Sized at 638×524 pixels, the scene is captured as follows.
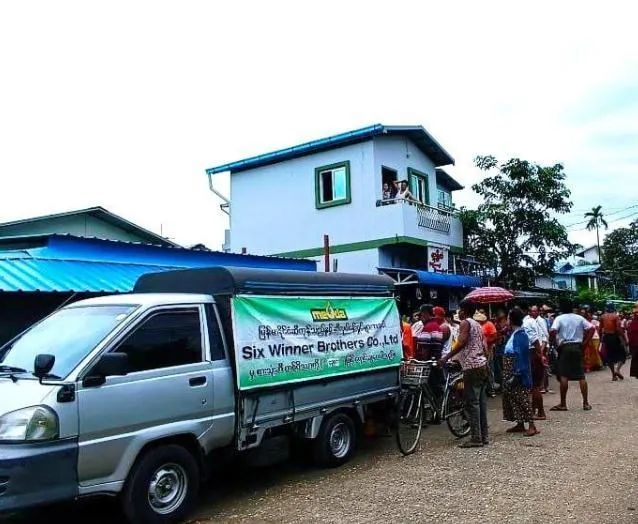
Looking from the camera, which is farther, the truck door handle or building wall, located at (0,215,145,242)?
building wall, located at (0,215,145,242)

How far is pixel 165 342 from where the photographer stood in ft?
18.7

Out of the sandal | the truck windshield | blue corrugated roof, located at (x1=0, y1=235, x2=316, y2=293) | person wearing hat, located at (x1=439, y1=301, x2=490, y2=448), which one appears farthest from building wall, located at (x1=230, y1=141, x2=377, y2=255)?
the truck windshield

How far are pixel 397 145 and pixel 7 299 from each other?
12966 mm

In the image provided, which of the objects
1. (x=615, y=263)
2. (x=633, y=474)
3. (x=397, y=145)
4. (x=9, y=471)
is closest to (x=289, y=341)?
(x=9, y=471)

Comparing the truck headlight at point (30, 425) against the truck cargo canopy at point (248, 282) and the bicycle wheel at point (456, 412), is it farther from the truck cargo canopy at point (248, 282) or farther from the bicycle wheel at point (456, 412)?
the bicycle wheel at point (456, 412)

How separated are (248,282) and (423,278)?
Result: 10.8m

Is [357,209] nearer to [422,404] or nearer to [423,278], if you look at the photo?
[423,278]

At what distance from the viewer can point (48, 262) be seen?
32.1ft

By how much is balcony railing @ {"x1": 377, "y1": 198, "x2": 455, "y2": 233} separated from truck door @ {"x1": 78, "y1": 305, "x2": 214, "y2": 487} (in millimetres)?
12501

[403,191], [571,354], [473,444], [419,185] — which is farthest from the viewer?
[419,185]

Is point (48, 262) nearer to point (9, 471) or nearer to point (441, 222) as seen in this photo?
point (9, 471)

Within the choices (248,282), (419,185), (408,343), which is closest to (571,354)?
(408,343)

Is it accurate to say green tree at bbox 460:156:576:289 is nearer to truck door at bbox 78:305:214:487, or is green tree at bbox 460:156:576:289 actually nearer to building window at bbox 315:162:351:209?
building window at bbox 315:162:351:209

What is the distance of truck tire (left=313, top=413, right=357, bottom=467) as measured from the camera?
7172mm
